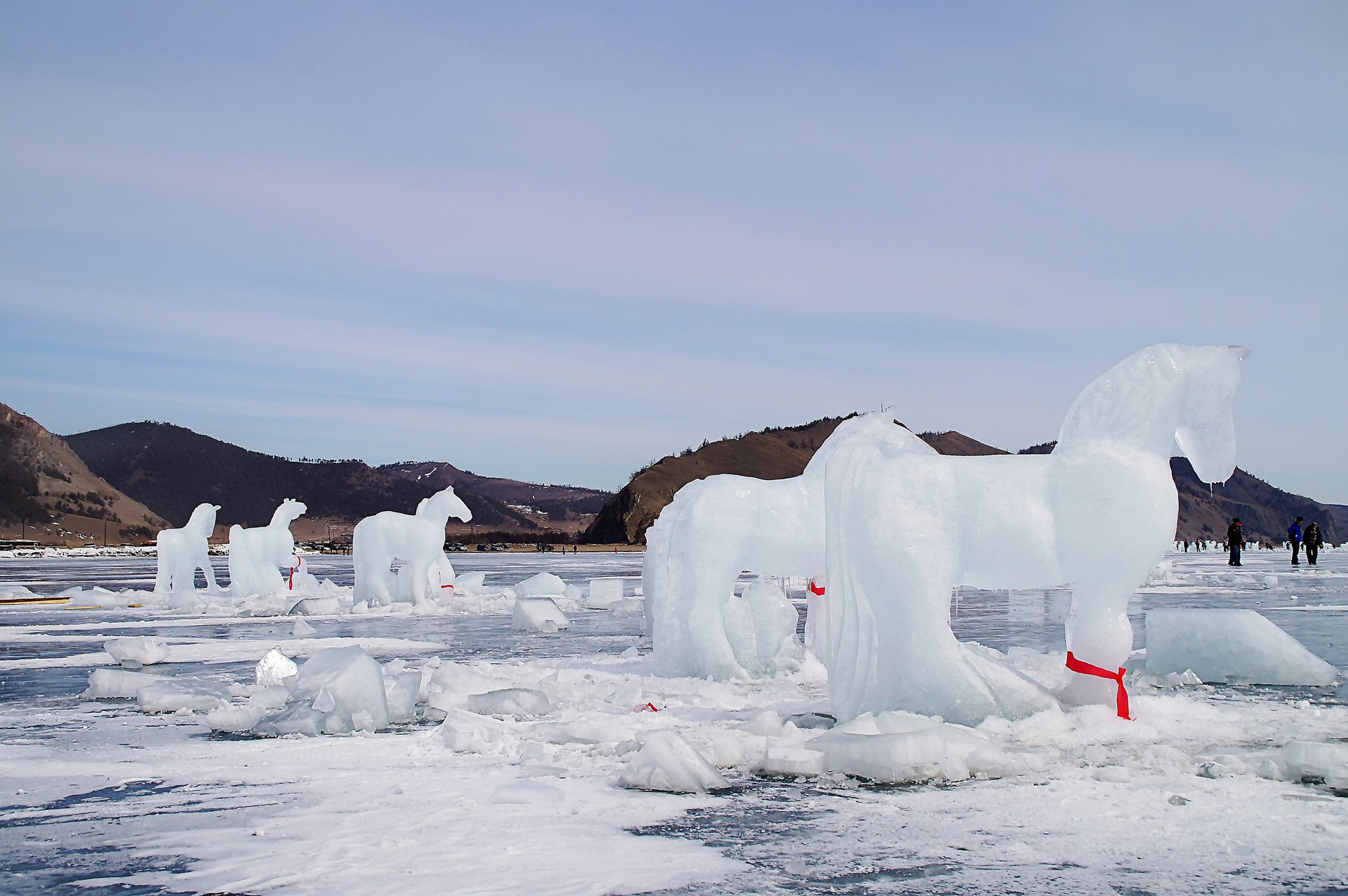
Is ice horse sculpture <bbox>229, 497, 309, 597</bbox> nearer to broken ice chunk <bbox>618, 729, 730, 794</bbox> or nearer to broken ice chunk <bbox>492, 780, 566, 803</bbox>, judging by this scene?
broken ice chunk <bbox>492, 780, 566, 803</bbox>

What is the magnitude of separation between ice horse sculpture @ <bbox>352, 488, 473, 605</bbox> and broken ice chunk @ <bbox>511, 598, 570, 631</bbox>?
14.8ft

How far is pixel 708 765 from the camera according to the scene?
5.72 m

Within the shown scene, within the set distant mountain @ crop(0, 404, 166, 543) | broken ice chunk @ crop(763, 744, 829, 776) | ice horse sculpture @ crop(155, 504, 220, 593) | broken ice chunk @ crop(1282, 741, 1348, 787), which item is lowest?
broken ice chunk @ crop(763, 744, 829, 776)

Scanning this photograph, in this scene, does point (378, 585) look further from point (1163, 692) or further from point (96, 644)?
point (1163, 692)

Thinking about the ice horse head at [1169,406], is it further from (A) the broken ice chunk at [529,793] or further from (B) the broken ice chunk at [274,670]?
(B) the broken ice chunk at [274,670]

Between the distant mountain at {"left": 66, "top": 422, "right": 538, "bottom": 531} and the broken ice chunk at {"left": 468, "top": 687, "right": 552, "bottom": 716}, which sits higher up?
the distant mountain at {"left": 66, "top": 422, "right": 538, "bottom": 531}

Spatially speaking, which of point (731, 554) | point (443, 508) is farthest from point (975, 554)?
point (443, 508)

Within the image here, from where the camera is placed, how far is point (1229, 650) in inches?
384

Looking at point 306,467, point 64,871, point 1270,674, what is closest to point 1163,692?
point 1270,674

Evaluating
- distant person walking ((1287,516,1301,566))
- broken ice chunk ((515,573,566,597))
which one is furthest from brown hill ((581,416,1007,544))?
broken ice chunk ((515,573,566,597))

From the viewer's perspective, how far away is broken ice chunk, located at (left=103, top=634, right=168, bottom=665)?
11586 mm

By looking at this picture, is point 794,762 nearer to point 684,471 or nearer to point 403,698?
point 403,698

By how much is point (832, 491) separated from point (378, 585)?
1505cm

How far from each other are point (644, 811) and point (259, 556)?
19.7 m
